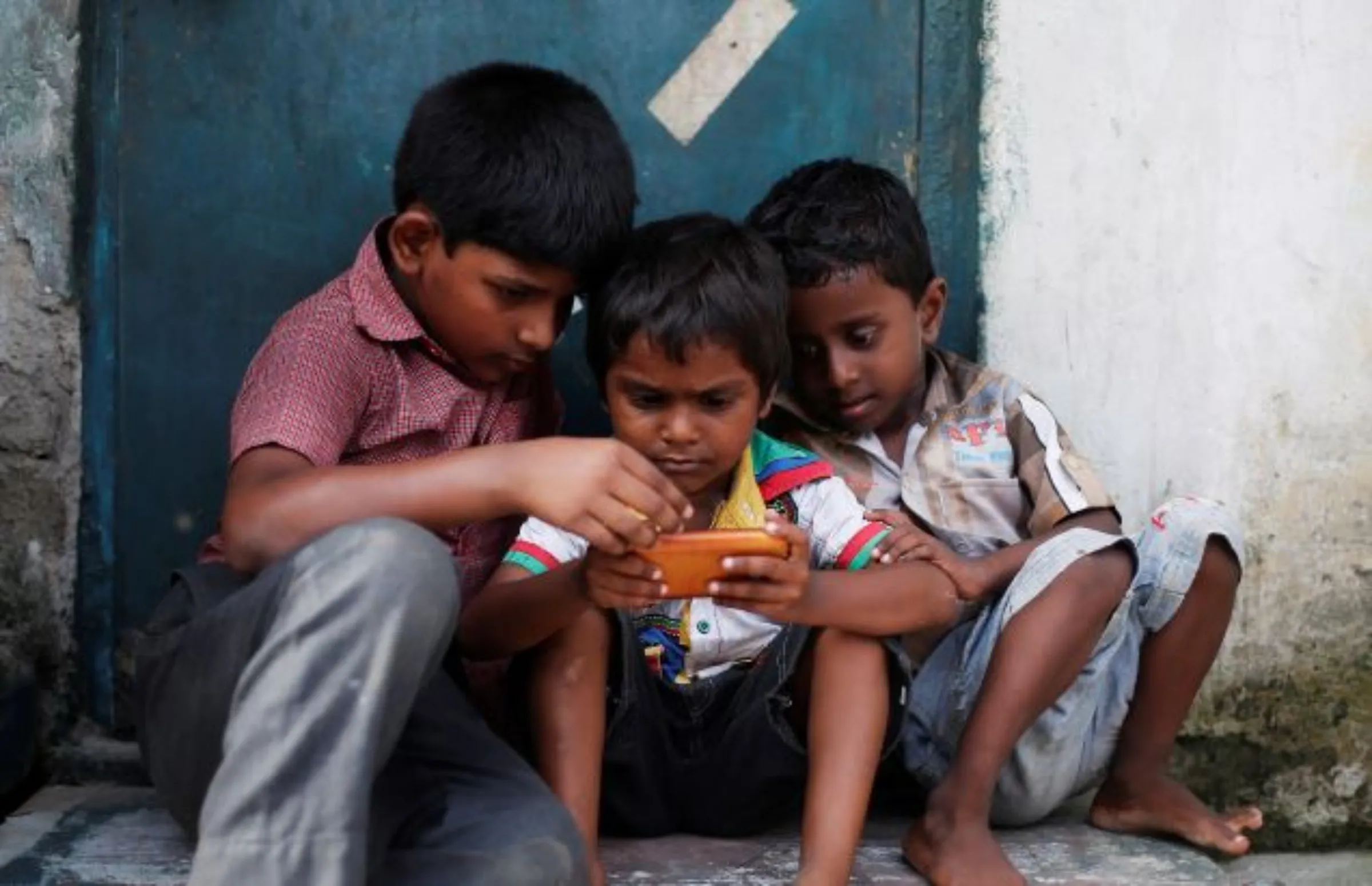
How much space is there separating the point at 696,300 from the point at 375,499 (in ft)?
1.73

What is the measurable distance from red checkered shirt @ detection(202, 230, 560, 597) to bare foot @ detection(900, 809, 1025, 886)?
72 centimetres

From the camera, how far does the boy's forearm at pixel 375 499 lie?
2449 millimetres

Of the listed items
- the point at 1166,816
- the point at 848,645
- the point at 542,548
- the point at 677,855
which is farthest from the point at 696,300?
the point at 1166,816

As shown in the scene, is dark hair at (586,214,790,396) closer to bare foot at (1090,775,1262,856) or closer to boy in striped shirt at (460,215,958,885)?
boy in striped shirt at (460,215,958,885)

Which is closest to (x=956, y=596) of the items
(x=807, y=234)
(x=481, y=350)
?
(x=807, y=234)

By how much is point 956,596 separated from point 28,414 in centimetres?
143

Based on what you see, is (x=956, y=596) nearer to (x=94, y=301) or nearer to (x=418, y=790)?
(x=418, y=790)

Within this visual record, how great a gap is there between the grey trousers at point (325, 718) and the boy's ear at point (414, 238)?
59 centimetres

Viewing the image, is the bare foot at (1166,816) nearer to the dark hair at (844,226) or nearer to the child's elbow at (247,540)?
the dark hair at (844,226)

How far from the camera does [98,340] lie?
3227mm

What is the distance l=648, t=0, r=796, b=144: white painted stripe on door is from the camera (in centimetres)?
330

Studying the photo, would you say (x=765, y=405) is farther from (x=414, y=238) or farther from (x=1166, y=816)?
(x=1166, y=816)

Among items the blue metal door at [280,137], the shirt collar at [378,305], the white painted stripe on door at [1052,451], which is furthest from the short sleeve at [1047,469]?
the shirt collar at [378,305]

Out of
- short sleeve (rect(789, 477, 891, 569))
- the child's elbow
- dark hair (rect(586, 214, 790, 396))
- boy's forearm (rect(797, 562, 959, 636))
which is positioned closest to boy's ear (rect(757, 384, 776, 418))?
dark hair (rect(586, 214, 790, 396))
